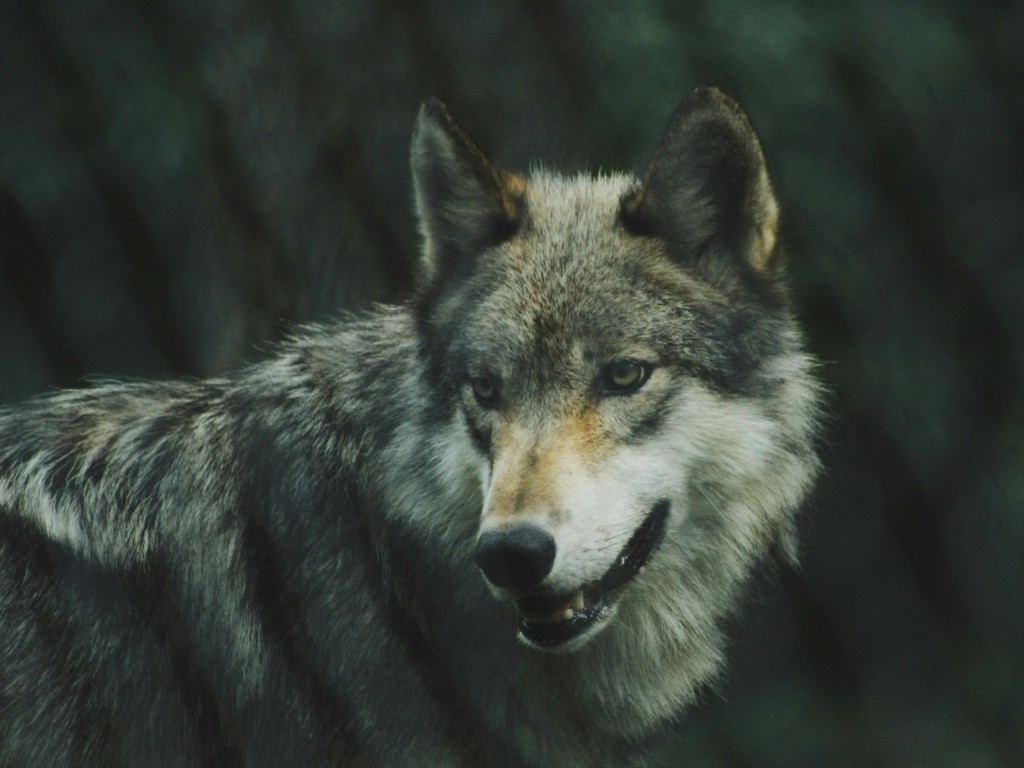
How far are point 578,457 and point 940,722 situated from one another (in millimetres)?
2133

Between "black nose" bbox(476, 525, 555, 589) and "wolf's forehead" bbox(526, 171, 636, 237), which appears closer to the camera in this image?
"black nose" bbox(476, 525, 555, 589)

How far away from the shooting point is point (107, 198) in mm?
5055

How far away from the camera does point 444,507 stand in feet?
9.27

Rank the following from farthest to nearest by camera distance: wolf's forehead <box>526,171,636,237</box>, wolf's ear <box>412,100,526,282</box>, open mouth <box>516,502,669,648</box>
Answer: wolf's forehead <box>526,171,636,237</box> → wolf's ear <box>412,100,526,282</box> → open mouth <box>516,502,669,648</box>

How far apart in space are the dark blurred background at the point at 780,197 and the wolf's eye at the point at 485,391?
1138 millimetres

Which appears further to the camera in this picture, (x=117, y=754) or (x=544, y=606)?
(x=117, y=754)

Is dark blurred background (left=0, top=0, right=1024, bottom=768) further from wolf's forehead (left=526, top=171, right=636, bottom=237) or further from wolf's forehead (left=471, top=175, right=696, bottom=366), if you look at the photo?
wolf's forehead (left=471, top=175, right=696, bottom=366)

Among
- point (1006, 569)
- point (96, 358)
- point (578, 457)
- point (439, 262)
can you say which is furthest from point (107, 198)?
point (1006, 569)

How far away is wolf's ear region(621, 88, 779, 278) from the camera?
2723mm

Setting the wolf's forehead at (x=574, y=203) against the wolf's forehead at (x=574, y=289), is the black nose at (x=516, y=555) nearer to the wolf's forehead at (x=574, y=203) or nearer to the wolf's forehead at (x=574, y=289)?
the wolf's forehead at (x=574, y=289)

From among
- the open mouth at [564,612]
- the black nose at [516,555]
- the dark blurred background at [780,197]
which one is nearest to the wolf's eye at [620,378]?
the open mouth at [564,612]

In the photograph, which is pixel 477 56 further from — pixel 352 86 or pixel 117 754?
pixel 117 754

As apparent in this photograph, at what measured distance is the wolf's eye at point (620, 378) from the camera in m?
2.67

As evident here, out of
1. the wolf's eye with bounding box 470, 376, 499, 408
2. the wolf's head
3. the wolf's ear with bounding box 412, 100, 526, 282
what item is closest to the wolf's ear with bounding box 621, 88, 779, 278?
the wolf's head
